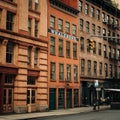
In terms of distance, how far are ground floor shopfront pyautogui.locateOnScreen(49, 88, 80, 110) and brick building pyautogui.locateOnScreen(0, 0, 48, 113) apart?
81.6 inches

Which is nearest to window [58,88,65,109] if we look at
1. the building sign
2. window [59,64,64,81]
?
window [59,64,64,81]

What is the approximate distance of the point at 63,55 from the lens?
4688 centimetres

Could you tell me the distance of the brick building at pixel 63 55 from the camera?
145 feet

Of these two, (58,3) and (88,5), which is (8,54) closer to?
(58,3)

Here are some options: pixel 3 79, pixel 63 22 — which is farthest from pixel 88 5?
pixel 3 79

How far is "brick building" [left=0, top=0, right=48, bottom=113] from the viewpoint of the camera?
35344mm

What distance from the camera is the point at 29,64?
3944 cm

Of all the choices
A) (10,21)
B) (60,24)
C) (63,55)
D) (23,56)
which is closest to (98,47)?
(63,55)

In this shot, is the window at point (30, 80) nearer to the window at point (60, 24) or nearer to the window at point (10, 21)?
the window at point (10, 21)

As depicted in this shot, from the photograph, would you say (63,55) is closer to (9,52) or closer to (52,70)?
(52,70)

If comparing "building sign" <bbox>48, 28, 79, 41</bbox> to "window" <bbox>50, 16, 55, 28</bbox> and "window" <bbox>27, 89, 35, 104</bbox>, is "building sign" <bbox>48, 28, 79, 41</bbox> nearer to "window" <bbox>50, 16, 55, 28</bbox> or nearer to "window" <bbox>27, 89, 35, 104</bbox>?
"window" <bbox>50, 16, 55, 28</bbox>

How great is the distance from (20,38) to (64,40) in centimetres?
1108

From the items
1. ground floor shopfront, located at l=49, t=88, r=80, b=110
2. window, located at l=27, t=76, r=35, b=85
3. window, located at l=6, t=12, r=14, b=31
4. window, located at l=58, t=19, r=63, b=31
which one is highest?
window, located at l=58, t=19, r=63, b=31

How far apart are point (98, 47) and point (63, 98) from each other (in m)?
14.8
